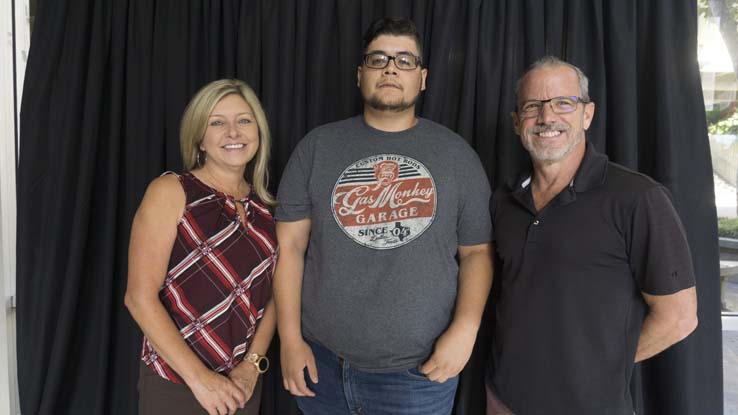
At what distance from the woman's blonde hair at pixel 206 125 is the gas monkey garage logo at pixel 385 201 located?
28 centimetres

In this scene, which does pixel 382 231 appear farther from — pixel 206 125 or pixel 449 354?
pixel 206 125

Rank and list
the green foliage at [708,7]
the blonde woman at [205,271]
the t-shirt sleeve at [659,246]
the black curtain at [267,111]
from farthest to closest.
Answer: the green foliage at [708,7], the black curtain at [267,111], the blonde woman at [205,271], the t-shirt sleeve at [659,246]

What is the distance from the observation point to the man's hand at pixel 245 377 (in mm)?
1224

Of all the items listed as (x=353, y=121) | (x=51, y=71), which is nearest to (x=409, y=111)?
(x=353, y=121)

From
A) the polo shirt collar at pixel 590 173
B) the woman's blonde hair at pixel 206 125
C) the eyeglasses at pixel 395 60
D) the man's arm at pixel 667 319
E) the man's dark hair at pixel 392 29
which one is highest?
the man's dark hair at pixel 392 29

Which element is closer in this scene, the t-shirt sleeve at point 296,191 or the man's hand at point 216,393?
the man's hand at point 216,393

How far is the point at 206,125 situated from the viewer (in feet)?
4.19

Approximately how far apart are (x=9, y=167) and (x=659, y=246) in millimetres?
2361

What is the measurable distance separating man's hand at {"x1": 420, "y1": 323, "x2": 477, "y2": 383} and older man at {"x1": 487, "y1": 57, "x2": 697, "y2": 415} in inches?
4.3

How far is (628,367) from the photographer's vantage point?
111cm

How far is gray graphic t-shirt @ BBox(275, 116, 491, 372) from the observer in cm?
122

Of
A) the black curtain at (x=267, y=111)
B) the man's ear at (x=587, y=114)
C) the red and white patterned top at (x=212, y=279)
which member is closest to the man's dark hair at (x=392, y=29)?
the black curtain at (x=267, y=111)

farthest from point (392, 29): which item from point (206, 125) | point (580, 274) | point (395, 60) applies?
point (580, 274)

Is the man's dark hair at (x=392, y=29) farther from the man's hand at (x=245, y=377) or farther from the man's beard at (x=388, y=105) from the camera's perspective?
the man's hand at (x=245, y=377)
